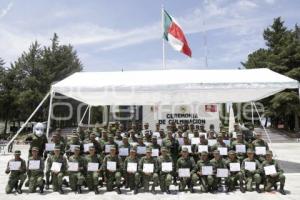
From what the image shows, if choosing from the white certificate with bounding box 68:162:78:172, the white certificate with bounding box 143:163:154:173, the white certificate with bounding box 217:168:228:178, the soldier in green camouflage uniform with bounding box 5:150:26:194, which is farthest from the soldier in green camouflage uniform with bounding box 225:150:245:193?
the soldier in green camouflage uniform with bounding box 5:150:26:194

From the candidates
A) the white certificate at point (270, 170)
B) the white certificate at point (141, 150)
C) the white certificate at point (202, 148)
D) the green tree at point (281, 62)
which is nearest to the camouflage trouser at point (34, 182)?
the white certificate at point (141, 150)

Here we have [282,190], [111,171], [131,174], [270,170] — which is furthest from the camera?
[131,174]

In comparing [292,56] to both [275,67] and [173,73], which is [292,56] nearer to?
[275,67]

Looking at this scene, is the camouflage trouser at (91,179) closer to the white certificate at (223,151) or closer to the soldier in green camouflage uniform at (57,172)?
the soldier in green camouflage uniform at (57,172)

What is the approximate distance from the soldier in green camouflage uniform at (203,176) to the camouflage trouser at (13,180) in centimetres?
565

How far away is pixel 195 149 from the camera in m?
14.2

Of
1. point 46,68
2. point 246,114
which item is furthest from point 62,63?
point 246,114

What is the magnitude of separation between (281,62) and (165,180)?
3841 cm

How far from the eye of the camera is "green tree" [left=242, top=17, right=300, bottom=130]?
44188 millimetres

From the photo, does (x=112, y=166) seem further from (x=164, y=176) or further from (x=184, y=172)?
(x=184, y=172)

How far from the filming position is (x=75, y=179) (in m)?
12.5

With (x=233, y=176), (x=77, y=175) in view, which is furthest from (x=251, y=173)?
(x=77, y=175)

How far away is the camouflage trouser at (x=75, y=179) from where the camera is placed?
12.4 m

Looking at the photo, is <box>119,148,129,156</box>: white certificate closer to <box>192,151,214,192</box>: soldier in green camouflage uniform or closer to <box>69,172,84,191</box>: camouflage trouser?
<box>69,172,84,191</box>: camouflage trouser
